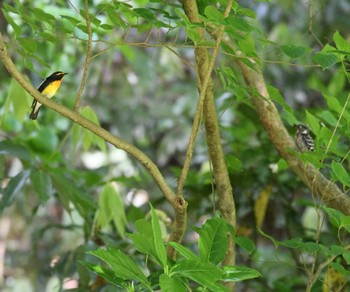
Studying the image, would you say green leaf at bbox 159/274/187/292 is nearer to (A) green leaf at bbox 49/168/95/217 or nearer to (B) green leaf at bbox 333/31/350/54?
(B) green leaf at bbox 333/31/350/54

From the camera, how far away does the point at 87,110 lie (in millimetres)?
1708

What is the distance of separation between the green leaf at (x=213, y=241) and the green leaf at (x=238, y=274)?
2 centimetres

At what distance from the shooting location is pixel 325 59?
50.9 inches

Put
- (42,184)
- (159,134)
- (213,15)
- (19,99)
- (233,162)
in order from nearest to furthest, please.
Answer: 1. (213,15)
2. (233,162)
3. (19,99)
4. (42,184)
5. (159,134)

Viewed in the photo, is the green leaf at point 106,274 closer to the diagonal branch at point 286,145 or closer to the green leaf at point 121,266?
the green leaf at point 121,266

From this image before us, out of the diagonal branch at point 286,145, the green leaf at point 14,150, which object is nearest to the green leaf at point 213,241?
the diagonal branch at point 286,145

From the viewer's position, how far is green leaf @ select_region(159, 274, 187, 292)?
3.30 ft

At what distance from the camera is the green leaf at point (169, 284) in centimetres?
100

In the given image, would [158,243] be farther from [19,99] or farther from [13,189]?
[13,189]

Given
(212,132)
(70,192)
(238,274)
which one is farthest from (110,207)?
(238,274)

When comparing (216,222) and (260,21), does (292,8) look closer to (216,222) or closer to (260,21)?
(260,21)

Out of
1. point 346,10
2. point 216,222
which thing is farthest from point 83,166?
point 216,222

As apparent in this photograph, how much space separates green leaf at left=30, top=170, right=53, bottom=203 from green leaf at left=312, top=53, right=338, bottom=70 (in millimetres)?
839

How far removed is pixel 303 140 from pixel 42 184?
671mm
